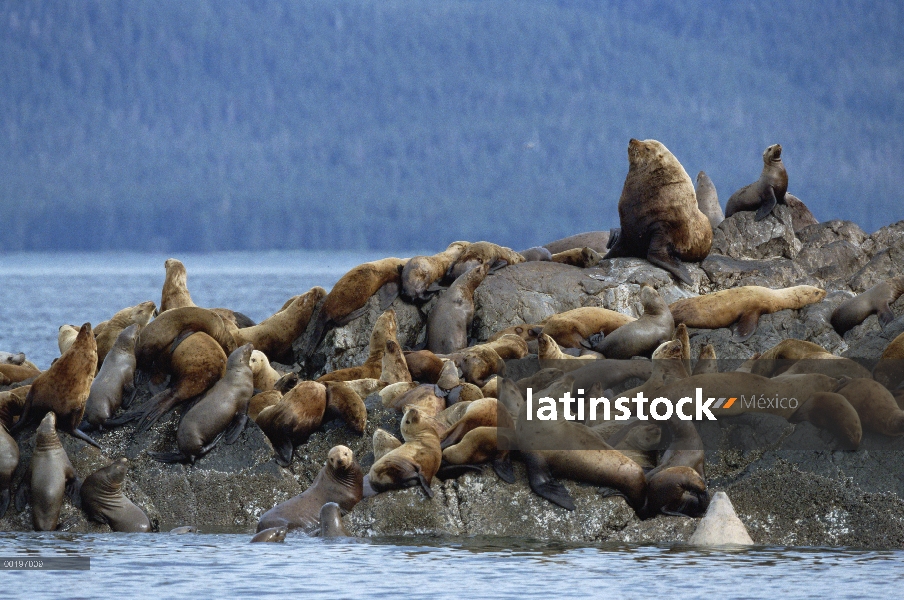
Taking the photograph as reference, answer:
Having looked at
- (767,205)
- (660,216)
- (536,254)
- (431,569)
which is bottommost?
(431,569)

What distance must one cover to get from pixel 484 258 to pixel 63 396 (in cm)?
678

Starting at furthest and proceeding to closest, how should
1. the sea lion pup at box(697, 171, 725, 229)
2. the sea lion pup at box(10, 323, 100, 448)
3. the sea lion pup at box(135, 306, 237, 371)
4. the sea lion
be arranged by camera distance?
the sea lion
the sea lion pup at box(697, 171, 725, 229)
the sea lion pup at box(135, 306, 237, 371)
the sea lion pup at box(10, 323, 100, 448)

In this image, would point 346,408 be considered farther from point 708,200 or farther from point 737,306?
point 708,200

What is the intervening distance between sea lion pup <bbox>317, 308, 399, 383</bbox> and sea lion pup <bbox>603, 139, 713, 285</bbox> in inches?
140

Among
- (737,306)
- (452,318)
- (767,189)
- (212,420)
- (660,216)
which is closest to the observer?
(212,420)

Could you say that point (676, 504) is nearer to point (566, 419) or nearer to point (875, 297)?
point (566, 419)

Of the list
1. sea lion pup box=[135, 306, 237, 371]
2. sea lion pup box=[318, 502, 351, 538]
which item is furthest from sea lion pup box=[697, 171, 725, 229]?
sea lion pup box=[318, 502, 351, 538]

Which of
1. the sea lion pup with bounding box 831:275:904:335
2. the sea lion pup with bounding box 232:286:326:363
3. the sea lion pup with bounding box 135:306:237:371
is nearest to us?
the sea lion pup with bounding box 135:306:237:371

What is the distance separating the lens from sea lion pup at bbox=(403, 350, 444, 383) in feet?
47.8

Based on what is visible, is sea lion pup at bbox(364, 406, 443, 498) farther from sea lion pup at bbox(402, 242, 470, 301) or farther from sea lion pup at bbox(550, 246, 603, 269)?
sea lion pup at bbox(550, 246, 603, 269)

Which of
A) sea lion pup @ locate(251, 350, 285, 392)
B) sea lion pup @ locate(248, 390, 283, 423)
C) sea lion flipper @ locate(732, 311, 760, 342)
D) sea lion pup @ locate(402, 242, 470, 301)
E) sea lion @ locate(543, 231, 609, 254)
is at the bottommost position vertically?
sea lion pup @ locate(248, 390, 283, 423)

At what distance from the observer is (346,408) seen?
12641 millimetres

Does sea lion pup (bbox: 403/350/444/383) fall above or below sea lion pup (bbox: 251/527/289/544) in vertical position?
above

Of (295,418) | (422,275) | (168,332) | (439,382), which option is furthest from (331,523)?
(422,275)
